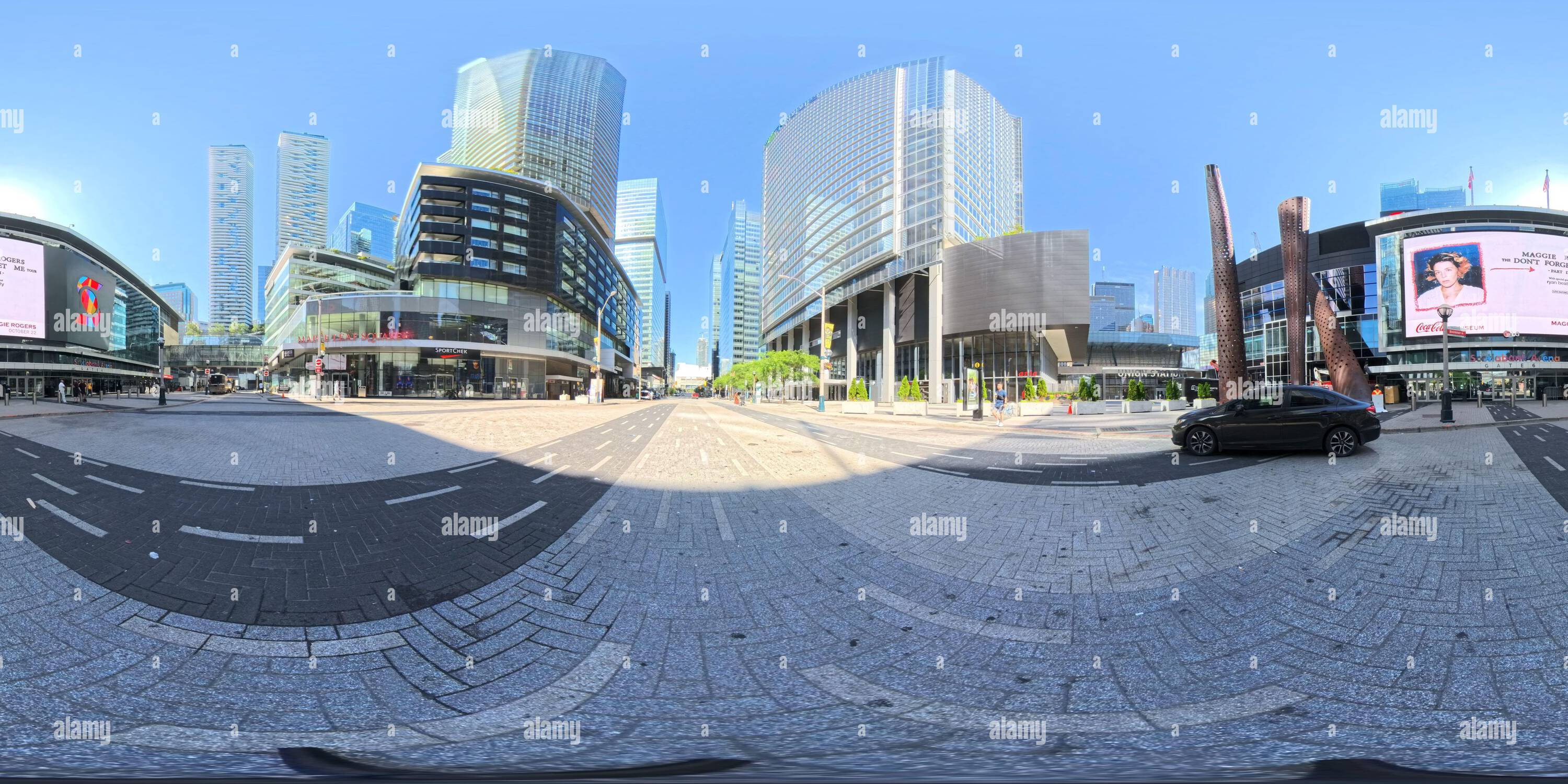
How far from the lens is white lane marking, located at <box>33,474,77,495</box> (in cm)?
743

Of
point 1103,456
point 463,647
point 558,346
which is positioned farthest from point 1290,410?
point 558,346

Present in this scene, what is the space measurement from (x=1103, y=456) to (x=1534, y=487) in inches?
212

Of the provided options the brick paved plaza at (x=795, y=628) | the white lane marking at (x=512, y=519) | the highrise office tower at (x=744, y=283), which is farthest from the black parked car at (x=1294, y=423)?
the highrise office tower at (x=744, y=283)

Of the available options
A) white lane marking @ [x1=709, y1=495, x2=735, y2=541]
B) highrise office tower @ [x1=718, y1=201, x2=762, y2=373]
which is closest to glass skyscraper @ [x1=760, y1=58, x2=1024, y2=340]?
white lane marking @ [x1=709, y1=495, x2=735, y2=541]

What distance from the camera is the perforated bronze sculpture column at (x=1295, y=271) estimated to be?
27406 mm

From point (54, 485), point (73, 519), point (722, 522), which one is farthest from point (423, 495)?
point (54, 485)

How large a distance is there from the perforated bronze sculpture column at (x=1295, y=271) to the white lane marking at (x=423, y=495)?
35892 millimetres

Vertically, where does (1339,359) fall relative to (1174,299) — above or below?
below

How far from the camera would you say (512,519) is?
6.18 meters

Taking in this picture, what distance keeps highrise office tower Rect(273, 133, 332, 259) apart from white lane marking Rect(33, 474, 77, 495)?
200m

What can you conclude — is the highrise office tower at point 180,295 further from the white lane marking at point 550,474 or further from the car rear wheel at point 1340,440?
the car rear wheel at point 1340,440

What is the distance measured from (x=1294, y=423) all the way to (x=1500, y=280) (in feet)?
226

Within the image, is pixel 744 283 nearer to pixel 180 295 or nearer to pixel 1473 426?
pixel 1473 426

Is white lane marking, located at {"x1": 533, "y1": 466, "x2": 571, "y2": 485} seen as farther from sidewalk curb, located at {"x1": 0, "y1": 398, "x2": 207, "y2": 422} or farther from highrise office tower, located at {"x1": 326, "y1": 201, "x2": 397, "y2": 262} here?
highrise office tower, located at {"x1": 326, "y1": 201, "x2": 397, "y2": 262}
